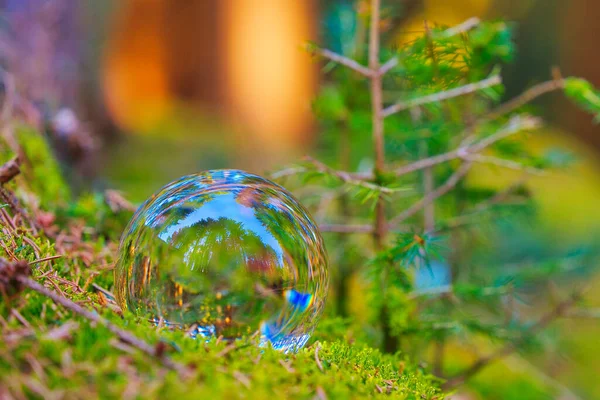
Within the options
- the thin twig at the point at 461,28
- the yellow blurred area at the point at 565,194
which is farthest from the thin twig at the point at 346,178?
the yellow blurred area at the point at 565,194

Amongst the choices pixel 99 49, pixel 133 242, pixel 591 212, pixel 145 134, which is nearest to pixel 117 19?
pixel 99 49

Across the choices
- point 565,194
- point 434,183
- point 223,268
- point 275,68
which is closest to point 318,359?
point 223,268

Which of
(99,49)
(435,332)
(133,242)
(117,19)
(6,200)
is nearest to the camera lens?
(133,242)

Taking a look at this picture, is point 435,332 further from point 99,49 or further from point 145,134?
point 145,134

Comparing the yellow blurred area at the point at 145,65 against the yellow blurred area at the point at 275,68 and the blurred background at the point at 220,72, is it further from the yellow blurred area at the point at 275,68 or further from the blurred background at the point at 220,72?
the yellow blurred area at the point at 275,68

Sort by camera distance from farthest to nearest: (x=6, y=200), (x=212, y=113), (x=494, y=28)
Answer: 1. (x=212, y=113)
2. (x=494, y=28)
3. (x=6, y=200)
